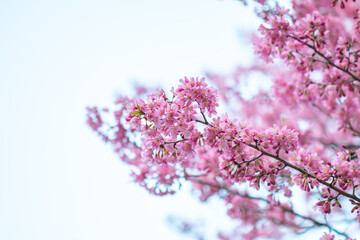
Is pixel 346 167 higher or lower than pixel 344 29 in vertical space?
lower

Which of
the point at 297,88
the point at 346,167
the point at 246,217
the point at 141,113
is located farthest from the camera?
the point at 246,217

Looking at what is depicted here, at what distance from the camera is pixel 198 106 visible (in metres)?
2.19

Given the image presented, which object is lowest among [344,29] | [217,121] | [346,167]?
[346,167]

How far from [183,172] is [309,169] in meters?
2.08

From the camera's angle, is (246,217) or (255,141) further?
(246,217)

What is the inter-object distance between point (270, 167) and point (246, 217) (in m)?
2.92

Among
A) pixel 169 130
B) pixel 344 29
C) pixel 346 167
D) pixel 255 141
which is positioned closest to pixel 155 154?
pixel 169 130

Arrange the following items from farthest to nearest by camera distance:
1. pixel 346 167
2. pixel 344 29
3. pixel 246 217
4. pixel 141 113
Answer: pixel 344 29 → pixel 246 217 → pixel 346 167 → pixel 141 113

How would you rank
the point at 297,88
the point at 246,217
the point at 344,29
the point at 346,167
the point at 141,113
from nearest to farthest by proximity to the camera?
the point at 141,113 → the point at 346,167 → the point at 297,88 → the point at 246,217 → the point at 344,29

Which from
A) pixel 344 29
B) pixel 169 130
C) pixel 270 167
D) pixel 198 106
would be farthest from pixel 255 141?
pixel 344 29

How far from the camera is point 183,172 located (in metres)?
4.20

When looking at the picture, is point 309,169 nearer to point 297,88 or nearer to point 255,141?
point 255,141

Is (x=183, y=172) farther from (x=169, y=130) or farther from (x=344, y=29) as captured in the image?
(x=344, y=29)

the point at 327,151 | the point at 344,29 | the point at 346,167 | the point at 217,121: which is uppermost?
the point at 344,29
